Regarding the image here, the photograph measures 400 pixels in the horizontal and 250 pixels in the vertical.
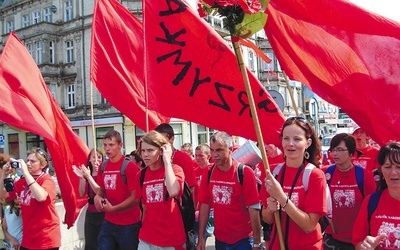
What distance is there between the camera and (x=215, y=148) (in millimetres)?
4520

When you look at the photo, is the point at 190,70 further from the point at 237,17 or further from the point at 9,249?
the point at 9,249

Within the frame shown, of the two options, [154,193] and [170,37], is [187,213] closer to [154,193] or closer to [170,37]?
[154,193]

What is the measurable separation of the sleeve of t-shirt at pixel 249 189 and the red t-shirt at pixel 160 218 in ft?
2.03

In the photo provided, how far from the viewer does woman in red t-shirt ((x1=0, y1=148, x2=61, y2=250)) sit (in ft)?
15.9

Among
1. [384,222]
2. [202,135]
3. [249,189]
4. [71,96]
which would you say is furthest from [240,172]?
[71,96]

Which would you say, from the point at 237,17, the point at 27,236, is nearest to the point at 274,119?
the point at 237,17

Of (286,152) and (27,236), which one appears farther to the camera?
(27,236)

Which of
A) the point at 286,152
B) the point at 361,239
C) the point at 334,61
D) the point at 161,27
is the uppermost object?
the point at 161,27

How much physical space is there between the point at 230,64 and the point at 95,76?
2.52 meters

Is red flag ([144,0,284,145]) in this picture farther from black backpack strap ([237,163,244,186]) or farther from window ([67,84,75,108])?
window ([67,84,75,108])

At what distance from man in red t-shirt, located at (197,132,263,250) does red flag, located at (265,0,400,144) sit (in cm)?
103

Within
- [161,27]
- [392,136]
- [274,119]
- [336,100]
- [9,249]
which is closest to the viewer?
[392,136]

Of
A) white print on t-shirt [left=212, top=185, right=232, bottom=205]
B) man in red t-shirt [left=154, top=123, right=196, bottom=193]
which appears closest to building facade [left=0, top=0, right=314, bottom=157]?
man in red t-shirt [left=154, top=123, right=196, bottom=193]

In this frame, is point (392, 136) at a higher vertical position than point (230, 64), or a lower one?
lower
